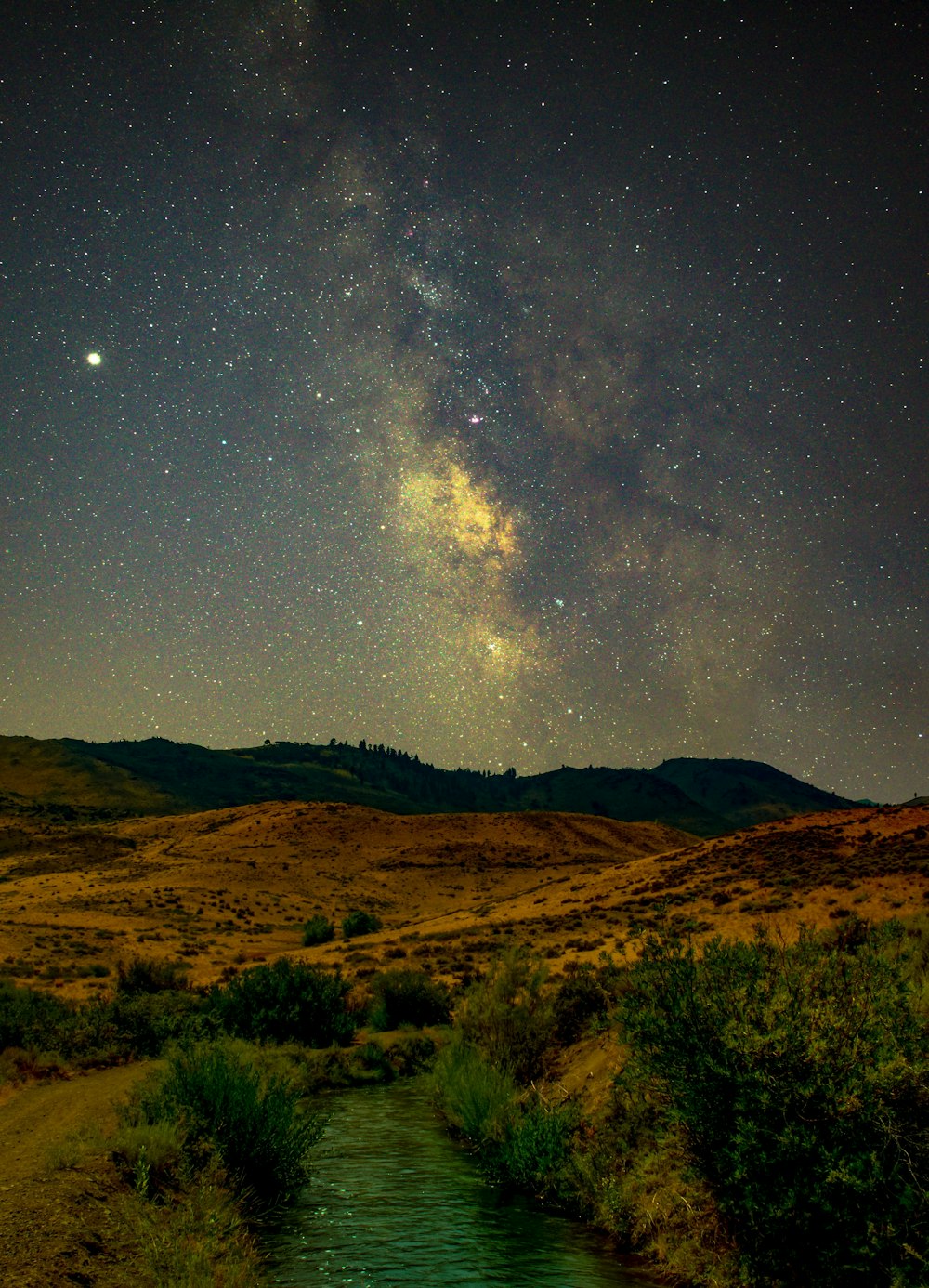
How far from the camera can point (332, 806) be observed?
107 m

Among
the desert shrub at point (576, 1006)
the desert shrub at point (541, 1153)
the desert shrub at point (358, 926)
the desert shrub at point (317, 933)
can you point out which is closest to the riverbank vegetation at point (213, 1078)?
the desert shrub at point (541, 1153)


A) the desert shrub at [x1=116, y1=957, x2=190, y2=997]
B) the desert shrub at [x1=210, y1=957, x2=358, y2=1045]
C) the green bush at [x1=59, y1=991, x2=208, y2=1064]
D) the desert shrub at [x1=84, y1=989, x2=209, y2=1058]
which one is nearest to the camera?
the green bush at [x1=59, y1=991, x2=208, y2=1064]

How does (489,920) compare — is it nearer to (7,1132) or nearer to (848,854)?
(848,854)

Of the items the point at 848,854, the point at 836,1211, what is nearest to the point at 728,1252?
the point at 836,1211

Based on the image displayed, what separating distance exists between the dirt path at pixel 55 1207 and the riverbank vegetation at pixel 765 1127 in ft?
18.1

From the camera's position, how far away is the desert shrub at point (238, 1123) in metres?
10.1

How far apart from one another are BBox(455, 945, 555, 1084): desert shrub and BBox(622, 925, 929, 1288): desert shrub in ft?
21.1

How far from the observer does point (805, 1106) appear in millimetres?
7129

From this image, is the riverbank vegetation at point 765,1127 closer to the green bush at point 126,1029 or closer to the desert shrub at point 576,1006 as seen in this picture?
the desert shrub at point 576,1006

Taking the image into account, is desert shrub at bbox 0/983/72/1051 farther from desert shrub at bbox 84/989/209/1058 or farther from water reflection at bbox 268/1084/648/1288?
water reflection at bbox 268/1084/648/1288

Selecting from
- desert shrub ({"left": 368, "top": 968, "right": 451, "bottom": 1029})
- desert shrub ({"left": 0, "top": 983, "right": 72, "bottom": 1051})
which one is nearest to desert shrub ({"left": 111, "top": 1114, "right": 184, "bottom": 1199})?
desert shrub ({"left": 0, "top": 983, "right": 72, "bottom": 1051})

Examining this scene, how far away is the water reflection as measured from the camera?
26.3ft

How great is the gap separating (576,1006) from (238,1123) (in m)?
7.70

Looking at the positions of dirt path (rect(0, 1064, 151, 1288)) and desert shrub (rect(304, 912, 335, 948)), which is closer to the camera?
dirt path (rect(0, 1064, 151, 1288))
